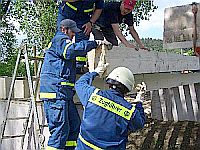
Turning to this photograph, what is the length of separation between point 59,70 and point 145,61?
4.90 ft

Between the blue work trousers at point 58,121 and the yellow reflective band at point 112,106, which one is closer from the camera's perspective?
the yellow reflective band at point 112,106

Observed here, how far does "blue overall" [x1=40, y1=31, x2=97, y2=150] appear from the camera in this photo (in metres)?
4.29

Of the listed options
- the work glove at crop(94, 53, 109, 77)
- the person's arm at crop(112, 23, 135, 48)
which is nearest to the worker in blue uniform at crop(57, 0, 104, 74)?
the work glove at crop(94, 53, 109, 77)

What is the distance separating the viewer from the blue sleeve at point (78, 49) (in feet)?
13.6

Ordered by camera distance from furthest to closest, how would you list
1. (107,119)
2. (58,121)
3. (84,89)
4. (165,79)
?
(165,79), (58,121), (84,89), (107,119)

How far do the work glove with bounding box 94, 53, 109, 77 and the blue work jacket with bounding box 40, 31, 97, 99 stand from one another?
216 mm

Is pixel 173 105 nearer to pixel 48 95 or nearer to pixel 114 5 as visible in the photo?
pixel 114 5

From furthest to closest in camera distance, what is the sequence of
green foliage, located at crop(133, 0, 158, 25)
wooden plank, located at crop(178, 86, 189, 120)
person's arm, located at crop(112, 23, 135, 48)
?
green foliage, located at crop(133, 0, 158, 25) → wooden plank, located at crop(178, 86, 189, 120) → person's arm, located at crop(112, 23, 135, 48)

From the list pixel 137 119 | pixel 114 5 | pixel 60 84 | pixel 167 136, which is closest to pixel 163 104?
pixel 167 136

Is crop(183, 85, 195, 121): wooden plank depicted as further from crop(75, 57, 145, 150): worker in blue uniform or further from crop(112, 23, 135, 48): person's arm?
crop(75, 57, 145, 150): worker in blue uniform

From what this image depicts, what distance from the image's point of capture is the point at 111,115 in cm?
367

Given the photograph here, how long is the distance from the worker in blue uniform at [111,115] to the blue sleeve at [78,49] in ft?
1.56

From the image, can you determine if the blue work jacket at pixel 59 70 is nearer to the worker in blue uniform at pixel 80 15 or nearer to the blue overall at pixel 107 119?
the worker in blue uniform at pixel 80 15

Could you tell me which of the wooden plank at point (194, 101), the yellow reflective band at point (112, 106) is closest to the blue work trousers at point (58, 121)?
the yellow reflective band at point (112, 106)
